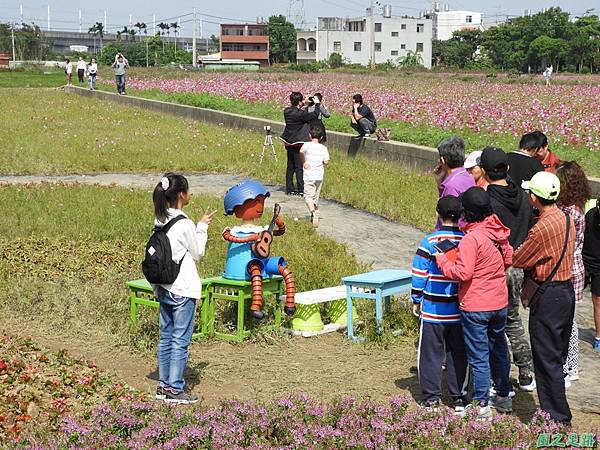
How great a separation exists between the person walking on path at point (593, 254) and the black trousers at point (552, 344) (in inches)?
71.6

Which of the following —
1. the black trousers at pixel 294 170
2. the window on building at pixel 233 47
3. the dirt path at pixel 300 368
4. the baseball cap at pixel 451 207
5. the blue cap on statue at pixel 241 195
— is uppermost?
the window on building at pixel 233 47

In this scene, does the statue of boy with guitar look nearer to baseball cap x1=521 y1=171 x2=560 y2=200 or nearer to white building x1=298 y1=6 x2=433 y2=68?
baseball cap x1=521 y1=171 x2=560 y2=200

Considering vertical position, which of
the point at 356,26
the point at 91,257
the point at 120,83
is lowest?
the point at 91,257

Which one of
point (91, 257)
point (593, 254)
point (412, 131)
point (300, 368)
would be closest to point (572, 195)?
point (593, 254)

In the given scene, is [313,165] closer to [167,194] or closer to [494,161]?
[494,161]

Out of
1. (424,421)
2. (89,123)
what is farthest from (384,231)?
(89,123)

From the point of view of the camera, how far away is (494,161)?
632cm

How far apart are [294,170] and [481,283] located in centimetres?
938

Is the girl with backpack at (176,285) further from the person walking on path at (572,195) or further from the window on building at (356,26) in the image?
the window on building at (356,26)

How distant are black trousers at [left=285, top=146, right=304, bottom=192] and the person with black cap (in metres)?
8.85

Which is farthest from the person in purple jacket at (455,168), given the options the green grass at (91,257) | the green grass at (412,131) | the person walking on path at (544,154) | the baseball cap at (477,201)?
the green grass at (412,131)

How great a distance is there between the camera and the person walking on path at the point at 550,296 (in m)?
5.70

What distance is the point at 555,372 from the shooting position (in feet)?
18.7

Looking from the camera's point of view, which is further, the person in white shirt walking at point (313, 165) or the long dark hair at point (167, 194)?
the person in white shirt walking at point (313, 165)
